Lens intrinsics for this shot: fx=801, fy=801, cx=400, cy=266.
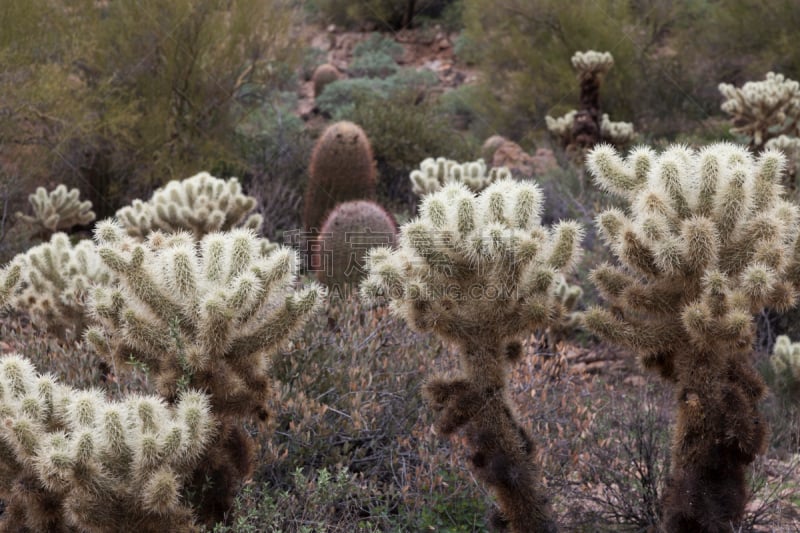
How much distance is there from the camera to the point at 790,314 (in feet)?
21.4

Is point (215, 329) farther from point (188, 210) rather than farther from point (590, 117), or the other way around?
point (590, 117)

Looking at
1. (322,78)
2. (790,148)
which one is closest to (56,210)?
(790,148)

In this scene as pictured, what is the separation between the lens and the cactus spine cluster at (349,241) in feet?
19.6

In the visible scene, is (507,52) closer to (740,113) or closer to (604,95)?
(604,95)

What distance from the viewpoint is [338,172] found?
7805mm

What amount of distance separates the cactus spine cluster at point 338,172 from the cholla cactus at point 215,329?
4684 millimetres

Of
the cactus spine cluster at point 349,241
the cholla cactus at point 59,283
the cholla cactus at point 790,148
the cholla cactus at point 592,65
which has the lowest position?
the cholla cactus at point 592,65

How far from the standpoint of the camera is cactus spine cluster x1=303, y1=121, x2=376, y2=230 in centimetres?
781

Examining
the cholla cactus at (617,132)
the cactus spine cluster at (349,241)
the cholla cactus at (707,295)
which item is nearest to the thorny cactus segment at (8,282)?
the cactus spine cluster at (349,241)

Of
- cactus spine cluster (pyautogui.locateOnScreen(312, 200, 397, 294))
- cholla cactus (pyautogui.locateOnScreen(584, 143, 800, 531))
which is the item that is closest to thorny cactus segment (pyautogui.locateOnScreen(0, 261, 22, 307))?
cactus spine cluster (pyautogui.locateOnScreen(312, 200, 397, 294))

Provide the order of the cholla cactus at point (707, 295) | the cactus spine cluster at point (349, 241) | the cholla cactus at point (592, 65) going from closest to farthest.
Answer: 1. the cholla cactus at point (707, 295)
2. the cactus spine cluster at point (349, 241)
3. the cholla cactus at point (592, 65)

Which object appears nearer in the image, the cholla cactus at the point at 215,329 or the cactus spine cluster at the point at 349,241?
the cholla cactus at the point at 215,329

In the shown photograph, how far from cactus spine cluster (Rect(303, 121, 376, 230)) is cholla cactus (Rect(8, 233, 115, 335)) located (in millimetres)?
→ 2913

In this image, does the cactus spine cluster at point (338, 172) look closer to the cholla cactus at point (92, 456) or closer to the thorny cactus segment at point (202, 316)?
the thorny cactus segment at point (202, 316)
